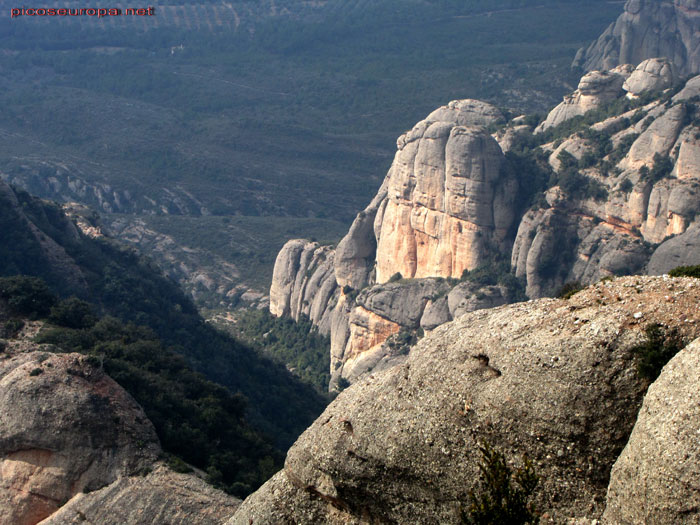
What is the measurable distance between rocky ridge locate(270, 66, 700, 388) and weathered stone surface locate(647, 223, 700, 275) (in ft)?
0.34

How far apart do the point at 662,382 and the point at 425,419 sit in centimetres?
593

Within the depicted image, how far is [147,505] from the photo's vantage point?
31.7 m

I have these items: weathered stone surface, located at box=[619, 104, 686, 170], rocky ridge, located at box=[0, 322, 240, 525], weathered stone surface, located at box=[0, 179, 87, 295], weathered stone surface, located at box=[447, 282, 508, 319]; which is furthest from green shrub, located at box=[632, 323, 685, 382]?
weathered stone surface, located at box=[619, 104, 686, 170]

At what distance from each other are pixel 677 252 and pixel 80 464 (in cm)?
4889

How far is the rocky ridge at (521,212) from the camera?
7712 centimetres

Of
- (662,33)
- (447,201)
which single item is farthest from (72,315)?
(662,33)

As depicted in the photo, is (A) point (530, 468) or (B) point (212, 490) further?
(B) point (212, 490)

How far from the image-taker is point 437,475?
21.6 m

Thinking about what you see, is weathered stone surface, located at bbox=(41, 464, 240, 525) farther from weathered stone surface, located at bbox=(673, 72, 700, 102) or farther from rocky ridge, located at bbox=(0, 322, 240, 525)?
weathered stone surface, located at bbox=(673, 72, 700, 102)

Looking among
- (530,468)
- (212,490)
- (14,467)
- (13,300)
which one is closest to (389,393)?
(530,468)

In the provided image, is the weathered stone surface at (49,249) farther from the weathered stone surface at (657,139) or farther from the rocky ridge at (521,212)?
the weathered stone surface at (657,139)

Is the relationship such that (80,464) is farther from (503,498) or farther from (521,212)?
(521,212)

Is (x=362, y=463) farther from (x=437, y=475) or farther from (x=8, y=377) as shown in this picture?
(x=8, y=377)

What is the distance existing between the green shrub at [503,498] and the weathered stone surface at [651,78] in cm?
8567
